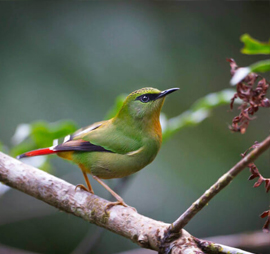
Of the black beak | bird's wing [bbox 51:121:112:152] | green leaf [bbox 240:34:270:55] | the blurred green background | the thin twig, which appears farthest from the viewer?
the blurred green background

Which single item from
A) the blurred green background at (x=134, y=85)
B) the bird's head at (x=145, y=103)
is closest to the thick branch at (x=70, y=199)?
the bird's head at (x=145, y=103)

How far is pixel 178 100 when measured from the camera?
710 cm

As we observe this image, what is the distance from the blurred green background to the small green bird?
6.61ft

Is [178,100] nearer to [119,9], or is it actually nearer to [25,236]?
[119,9]

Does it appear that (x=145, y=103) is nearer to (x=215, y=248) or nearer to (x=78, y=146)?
(x=78, y=146)

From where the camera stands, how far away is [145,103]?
129 inches

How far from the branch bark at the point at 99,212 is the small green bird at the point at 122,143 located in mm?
213

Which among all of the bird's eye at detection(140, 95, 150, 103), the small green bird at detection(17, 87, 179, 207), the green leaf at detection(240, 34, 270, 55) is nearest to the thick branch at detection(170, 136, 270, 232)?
the green leaf at detection(240, 34, 270, 55)

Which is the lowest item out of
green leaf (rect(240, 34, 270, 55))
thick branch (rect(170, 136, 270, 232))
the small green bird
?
thick branch (rect(170, 136, 270, 232))

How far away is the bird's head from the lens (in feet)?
10.7

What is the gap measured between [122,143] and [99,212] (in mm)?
673

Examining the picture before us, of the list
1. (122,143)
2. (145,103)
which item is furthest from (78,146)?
(145,103)

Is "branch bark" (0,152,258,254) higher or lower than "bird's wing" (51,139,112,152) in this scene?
→ lower

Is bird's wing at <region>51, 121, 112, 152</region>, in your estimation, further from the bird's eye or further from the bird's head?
the bird's eye
